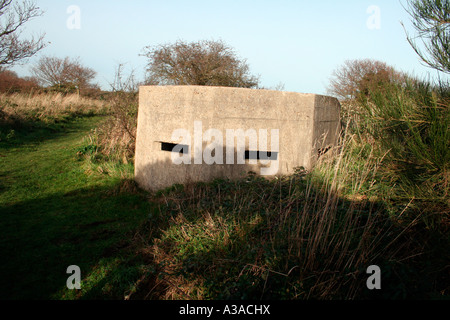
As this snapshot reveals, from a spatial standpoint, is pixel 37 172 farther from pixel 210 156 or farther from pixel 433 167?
pixel 433 167

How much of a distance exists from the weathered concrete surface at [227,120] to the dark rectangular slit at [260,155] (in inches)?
3.2

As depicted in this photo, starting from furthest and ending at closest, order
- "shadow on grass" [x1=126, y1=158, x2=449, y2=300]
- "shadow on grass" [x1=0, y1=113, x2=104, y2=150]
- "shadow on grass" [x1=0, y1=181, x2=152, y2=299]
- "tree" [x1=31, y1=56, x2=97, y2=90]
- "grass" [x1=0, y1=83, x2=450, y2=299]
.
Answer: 1. "tree" [x1=31, y1=56, x2=97, y2=90]
2. "shadow on grass" [x1=0, y1=113, x2=104, y2=150]
3. "shadow on grass" [x1=0, y1=181, x2=152, y2=299]
4. "grass" [x1=0, y1=83, x2=450, y2=299]
5. "shadow on grass" [x1=126, y1=158, x2=449, y2=300]

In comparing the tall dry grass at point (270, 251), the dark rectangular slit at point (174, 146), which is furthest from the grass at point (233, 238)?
the dark rectangular slit at point (174, 146)

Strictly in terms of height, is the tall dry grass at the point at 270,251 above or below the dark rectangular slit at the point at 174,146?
below

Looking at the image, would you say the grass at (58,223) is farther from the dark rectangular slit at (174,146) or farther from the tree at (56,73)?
the tree at (56,73)

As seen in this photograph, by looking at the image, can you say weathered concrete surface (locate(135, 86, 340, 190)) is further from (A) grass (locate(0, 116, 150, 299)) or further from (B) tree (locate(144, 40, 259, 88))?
(B) tree (locate(144, 40, 259, 88))

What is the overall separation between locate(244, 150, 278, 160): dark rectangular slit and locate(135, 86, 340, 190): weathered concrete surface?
8 cm

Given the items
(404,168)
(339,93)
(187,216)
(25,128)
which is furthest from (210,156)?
(339,93)

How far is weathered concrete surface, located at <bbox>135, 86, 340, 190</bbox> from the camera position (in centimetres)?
545

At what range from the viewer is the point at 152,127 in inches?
233

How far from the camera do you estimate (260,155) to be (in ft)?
18.6

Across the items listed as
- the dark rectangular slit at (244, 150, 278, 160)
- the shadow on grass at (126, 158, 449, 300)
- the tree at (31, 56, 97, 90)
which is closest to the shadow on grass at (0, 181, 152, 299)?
the shadow on grass at (126, 158, 449, 300)

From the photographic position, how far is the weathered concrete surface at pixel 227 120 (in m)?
5.45
